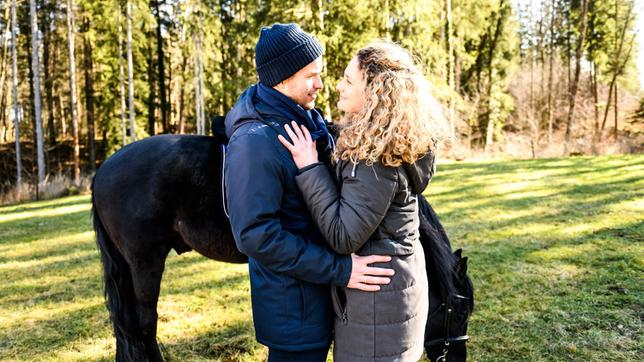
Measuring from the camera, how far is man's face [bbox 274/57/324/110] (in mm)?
1682

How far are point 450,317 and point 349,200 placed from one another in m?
1.12

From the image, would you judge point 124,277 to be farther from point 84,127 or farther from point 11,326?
point 84,127

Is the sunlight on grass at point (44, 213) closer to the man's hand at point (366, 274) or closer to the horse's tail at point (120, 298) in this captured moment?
the horse's tail at point (120, 298)

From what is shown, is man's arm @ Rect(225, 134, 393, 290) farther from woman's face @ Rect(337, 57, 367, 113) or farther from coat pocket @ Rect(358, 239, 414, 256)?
woman's face @ Rect(337, 57, 367, 113)

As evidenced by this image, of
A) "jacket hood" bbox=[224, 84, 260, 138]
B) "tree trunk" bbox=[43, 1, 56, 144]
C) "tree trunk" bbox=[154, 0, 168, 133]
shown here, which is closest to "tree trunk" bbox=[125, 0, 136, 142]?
"tree trunk" bbox=[154, 0, 168, 133]

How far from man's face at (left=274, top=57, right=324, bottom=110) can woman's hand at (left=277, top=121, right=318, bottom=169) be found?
17 centimetres

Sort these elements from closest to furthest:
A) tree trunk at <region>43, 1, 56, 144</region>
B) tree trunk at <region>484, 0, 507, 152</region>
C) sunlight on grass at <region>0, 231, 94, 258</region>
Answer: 1. sunlight on grass at <region>0, 231, 94, 258</region>
2. tree trunk at <region>43, 1, 56, 144</region>
3. tree trunk at <region>484, 0, 507, 152</region>

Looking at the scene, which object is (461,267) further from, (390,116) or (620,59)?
(620,59)

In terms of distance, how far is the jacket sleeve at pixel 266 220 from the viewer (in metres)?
1.45

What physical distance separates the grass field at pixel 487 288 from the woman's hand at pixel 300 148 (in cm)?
224

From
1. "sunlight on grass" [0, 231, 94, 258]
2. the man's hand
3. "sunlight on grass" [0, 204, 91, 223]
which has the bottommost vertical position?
"sunlight on grass" [0, 204, 91, 223]

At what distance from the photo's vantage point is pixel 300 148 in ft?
5.14

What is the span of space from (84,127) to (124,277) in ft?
88.2

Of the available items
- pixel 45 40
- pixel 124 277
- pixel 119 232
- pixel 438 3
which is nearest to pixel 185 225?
pixel 119 232
